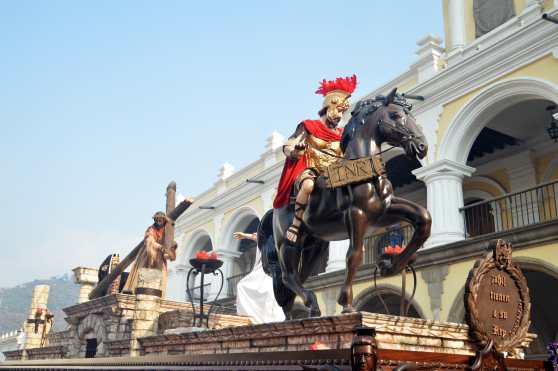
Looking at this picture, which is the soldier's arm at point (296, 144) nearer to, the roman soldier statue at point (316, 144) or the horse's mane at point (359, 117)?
the roman soldier statue at point (316, 144)

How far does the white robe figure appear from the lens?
10.3 meters

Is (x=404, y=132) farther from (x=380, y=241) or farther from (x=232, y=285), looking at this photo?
(x=232, y=285)

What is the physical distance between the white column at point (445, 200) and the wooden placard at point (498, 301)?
28.1 ft

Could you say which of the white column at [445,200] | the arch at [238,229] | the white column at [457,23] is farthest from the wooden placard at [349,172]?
the arch at [238,229]

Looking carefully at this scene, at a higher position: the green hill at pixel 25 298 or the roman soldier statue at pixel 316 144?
the green hill at pixel 25 298

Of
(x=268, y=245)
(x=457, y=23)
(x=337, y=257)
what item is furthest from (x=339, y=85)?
(x=337, y=257)

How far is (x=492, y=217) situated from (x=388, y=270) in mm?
11964

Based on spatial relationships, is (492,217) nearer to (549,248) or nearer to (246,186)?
(549,248)

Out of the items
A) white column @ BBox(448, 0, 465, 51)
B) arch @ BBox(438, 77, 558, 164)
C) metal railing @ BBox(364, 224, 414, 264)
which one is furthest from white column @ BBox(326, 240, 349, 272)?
white column @ BBox(448, 0, 465, 51)

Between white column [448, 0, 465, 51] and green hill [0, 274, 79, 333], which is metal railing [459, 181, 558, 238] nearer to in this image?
white column [448, 0, 465, 51]

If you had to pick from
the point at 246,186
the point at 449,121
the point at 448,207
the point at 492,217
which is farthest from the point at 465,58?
the point at 246,186

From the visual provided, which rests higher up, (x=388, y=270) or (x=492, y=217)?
(x=492, y=217)

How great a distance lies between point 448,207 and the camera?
13.0 meters

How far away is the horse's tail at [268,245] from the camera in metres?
5.36
